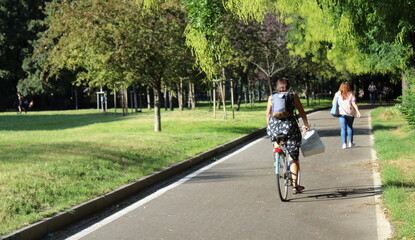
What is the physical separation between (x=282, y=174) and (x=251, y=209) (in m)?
0.92

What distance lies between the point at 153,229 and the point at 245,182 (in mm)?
3732

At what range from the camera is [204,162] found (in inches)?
548

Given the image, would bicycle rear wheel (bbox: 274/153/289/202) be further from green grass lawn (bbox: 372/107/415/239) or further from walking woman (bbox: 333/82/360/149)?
walking woman (bbox: 333/82/360/149)

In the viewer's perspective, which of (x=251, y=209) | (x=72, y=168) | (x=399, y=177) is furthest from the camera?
(x=72, y=168)

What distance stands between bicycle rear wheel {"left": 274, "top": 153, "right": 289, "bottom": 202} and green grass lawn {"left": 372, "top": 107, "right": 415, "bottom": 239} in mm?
1381

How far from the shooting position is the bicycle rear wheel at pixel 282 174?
8320 mm

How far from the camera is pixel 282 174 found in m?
8.62

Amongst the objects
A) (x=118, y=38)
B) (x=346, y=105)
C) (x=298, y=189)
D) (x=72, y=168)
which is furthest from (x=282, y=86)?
(x=118, y=38)

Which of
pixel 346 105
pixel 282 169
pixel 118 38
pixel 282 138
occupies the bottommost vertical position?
pixel 282 169

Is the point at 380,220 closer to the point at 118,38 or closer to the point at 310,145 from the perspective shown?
the point at 310,145

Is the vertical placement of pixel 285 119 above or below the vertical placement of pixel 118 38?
below

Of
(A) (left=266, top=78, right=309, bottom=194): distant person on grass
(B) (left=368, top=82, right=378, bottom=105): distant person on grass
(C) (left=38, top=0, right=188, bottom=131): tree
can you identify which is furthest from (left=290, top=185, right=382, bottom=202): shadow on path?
(B) (left=368, top=82, right=378, bottom=105): distant person on grass

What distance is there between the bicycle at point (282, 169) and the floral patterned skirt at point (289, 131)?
67mm

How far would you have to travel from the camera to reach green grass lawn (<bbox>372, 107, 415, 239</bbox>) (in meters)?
6.50
